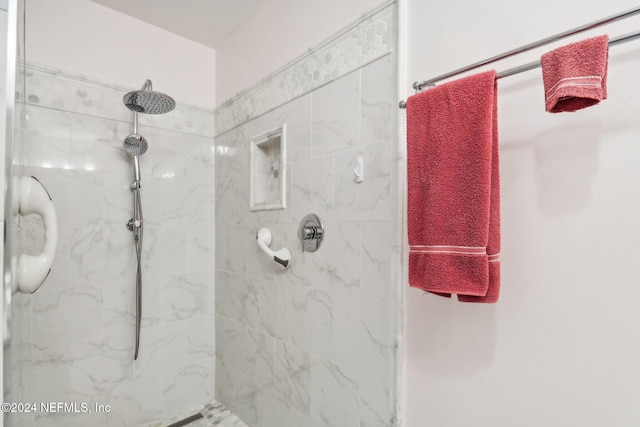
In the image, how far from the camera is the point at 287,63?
1.44 m

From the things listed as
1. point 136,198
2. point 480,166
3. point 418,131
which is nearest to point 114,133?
point 136,198

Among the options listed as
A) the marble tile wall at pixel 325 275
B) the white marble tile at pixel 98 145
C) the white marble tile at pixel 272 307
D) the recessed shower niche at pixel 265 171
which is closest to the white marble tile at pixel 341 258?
the marble tile wall at pixel 325 275

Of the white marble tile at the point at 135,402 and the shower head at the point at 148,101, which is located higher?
the shower head at the point at 148,101

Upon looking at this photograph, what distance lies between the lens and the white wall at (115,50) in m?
1.46

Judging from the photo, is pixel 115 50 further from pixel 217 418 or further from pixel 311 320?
pixel 217 418

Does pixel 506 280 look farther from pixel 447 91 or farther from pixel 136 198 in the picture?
pixel 136 198

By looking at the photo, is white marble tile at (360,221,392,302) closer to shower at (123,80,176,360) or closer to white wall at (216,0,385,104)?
white wall at (216,0,385,104)

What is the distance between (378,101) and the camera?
3.56 ft

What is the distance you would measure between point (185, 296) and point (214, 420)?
0.70m

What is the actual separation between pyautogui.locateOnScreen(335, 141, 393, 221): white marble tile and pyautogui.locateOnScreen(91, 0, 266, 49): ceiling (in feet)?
3.50

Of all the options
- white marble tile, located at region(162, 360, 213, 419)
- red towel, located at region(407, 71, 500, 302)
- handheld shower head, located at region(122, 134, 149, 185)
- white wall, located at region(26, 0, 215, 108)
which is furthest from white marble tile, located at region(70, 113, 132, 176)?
red towel, located at region(407, 71, 500, 302)

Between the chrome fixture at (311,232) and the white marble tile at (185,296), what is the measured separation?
91 centimetres

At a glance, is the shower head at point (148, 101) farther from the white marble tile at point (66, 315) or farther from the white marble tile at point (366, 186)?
the white marble tile at point (66, 315)

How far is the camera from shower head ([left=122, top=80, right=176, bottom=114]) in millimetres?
1297
